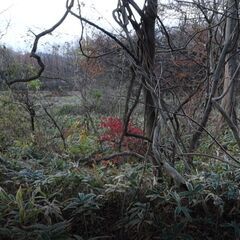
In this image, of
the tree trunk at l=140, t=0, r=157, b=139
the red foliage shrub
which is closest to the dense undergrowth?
the tree trunk at l=140, t=0, r=157, b=139

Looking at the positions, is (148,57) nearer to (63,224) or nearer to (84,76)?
(63,224)

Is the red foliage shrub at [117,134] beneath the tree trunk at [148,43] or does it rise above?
beneath

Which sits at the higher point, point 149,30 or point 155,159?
point 149,30

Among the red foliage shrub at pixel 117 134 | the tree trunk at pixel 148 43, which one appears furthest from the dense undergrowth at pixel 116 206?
the red foliage shrub at pixel 117 134

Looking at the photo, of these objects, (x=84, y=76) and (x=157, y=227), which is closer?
(x=157, y=227)

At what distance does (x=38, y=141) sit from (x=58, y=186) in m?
3.71

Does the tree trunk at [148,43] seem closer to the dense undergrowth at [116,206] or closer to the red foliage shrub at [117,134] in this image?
the dense undergrowth at [116,206]

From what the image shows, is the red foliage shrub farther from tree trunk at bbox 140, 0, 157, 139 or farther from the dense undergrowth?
the dense undergrowth

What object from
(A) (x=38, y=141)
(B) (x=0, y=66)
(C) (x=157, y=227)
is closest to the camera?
(C) (x=157, y=227)

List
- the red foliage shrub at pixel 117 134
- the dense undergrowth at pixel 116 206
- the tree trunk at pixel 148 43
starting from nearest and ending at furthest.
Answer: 1. the dense undergrowth at pixel 116 206
2. the tree trunk at pixel 148 43
3. the red foliage shrub at pixel 117 134

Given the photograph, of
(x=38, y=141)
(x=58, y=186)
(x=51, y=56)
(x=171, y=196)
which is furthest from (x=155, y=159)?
(x=51, y=56)

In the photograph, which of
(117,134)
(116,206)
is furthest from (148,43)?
(117,134)

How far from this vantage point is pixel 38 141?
6660mm

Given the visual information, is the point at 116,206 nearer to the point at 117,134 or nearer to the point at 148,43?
the point at 148,43
